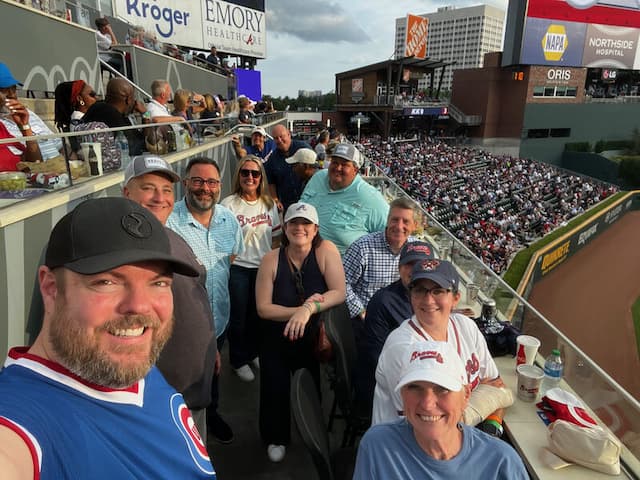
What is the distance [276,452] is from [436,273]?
1674 millimetres

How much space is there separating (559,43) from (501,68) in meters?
5.31

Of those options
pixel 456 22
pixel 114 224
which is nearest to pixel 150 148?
pixel 114 224

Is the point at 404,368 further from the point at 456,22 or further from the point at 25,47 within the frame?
the point at 456,22

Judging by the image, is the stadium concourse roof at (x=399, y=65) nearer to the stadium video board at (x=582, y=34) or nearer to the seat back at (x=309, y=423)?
the stadium video board at (x=582, y=34)

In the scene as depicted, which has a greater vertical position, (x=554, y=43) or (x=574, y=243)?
(x=554, y=43)

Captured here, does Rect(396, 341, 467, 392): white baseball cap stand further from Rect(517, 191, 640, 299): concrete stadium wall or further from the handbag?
Rect(517, 191, 640, 299): concrete stadium wall

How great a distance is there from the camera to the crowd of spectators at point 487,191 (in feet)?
64.3

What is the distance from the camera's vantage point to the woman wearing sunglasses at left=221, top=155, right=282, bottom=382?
3422 mm

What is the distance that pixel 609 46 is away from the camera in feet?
128

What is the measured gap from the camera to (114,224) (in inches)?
39.8

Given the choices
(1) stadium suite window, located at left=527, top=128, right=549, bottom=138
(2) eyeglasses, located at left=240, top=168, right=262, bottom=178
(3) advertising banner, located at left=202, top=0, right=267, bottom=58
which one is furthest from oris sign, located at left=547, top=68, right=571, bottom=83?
(2) eyeglasses, located at left=240, top=168, right=262, bottom=178

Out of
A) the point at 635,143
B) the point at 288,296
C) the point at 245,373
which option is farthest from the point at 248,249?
the point at 635,143

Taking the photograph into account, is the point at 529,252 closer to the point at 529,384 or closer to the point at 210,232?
the point at 529,384

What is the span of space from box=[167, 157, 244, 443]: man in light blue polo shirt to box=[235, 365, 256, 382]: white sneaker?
668mm
